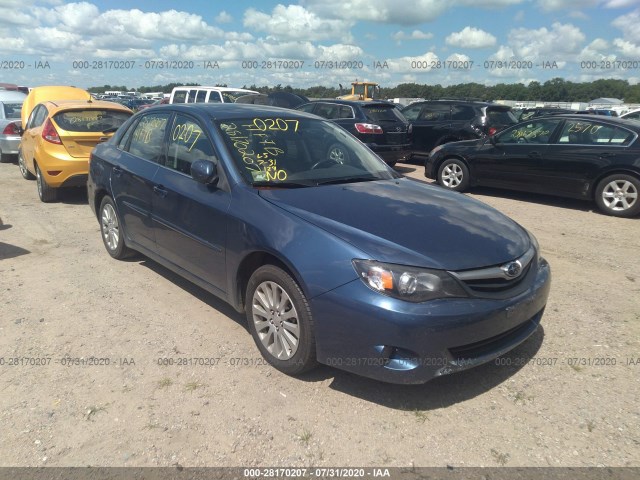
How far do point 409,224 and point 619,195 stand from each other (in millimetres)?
6063

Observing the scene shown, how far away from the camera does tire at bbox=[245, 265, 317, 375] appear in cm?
304

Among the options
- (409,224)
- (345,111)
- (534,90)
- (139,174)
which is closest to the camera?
(409,224)

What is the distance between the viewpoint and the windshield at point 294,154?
3740 mm

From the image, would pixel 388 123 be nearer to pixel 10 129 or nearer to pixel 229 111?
pixel 229 111

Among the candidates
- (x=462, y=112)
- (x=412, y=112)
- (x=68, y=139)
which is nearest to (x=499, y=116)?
(x=462, y=112)

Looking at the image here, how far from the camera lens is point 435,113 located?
12.8 m

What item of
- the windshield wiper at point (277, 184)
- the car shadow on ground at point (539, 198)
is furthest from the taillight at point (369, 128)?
the windshield wiper at point (277, 184)

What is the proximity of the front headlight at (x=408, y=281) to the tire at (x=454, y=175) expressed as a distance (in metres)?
6.97

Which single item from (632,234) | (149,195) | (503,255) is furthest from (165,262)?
(632,234)

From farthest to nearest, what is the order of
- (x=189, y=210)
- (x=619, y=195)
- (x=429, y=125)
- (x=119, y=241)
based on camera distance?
(x=429, y=125), (x=619, y=195), (x=119, y=241), (x=189, y=210)

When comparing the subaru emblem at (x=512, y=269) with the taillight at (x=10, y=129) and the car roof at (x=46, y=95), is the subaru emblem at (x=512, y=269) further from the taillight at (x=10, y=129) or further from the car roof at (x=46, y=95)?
the taillight at (x=10, y=129)

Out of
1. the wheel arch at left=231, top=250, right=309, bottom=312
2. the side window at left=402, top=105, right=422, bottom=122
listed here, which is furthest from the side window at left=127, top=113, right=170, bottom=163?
the side window at left=402, top=105, right=422, bottom=122

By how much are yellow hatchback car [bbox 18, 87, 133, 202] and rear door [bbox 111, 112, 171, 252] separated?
10.4ft

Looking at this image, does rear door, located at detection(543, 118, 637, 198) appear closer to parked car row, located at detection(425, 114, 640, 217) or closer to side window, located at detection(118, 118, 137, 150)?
parked car row, located at detection(425, 114, 640, 217)
